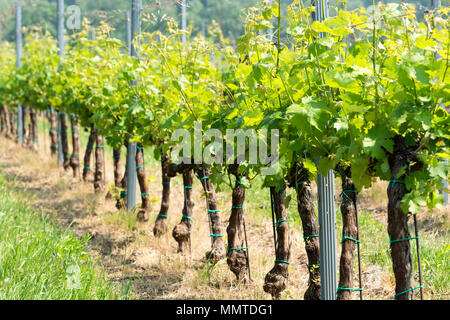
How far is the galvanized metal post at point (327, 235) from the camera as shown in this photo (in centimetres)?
306

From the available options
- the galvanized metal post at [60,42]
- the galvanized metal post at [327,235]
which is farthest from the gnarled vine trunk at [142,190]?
the galvanized metal post at [60,42]

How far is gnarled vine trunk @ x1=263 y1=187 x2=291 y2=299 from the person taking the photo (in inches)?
140

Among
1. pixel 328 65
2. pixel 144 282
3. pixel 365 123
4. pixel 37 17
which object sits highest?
pixel 37 17

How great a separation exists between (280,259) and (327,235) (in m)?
0.63

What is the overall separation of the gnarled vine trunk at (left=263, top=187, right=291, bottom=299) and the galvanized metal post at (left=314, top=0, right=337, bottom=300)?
499 millimetres

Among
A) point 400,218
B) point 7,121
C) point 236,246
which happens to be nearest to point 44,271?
point 236,246

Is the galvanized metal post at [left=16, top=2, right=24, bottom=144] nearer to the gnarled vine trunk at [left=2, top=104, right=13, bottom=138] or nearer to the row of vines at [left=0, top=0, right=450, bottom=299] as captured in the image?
the gnarled vine trunk at [left=2, top=104, right=13, bottom=138]

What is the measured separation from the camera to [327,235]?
10.1 feet

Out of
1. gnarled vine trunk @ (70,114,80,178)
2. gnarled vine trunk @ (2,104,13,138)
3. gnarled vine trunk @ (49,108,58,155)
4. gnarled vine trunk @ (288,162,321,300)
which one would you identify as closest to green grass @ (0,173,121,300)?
gnarled vine trunk @ (288,162,321,300)

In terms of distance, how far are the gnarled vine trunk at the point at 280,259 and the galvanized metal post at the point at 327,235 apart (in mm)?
499

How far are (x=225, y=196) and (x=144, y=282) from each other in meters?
2.98
